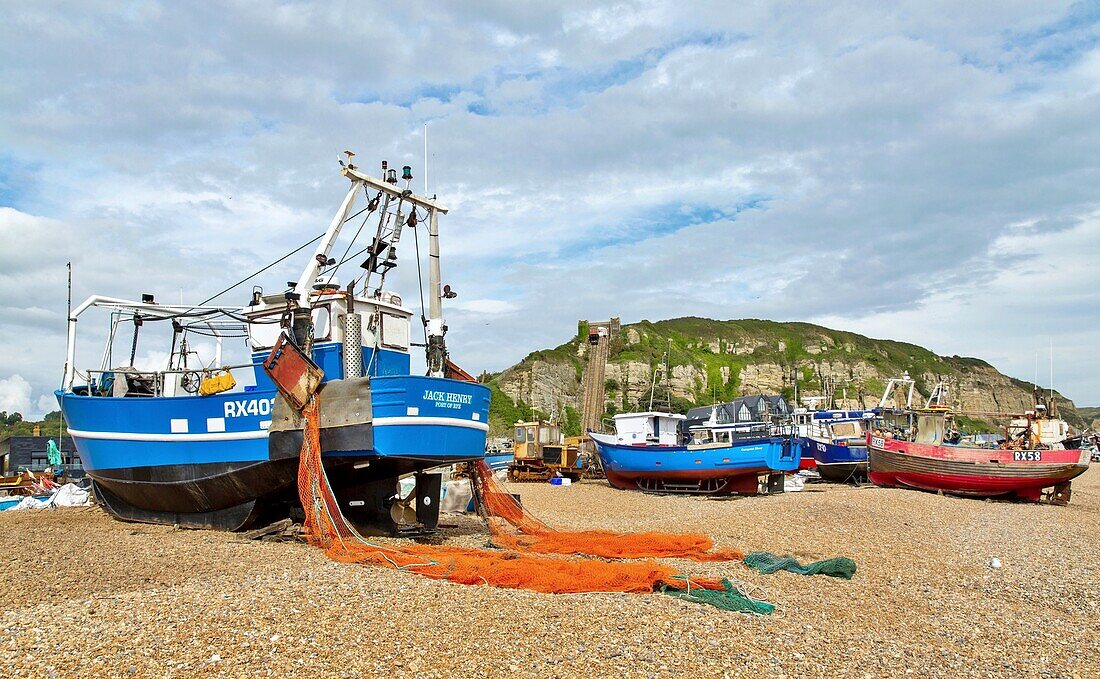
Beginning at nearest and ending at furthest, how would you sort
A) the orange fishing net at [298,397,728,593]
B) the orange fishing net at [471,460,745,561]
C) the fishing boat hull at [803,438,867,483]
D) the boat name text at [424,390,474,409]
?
the orange fishing net at [298,397,728,593] < the orange fishing net at [471,460,745,561] < the boat name text at [424,390,474,409] < the fishing boat hull at [803,438,867,483]

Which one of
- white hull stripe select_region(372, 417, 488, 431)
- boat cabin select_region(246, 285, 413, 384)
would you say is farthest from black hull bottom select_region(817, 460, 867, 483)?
boat cabin select_region(246, 285, 413, 384)

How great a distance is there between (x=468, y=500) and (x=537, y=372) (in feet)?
162

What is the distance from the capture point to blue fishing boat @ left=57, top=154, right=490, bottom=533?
12.6 meters

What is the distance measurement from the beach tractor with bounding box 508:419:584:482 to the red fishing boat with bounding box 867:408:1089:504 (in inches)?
461

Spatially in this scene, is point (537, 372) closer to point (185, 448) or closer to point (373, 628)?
point (185, 448)

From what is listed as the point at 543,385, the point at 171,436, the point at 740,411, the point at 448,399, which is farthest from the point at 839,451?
the point at 543,385

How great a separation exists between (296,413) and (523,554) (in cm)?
421

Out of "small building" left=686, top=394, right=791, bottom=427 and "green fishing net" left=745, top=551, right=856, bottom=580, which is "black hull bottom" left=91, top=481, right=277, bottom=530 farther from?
"small building" left=686, top=394, right=791, bottom=427

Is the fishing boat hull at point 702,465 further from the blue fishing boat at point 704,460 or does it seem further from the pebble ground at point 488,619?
the pebble ground at point 488,619

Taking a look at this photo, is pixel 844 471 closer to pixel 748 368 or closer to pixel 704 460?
pixel 704 460

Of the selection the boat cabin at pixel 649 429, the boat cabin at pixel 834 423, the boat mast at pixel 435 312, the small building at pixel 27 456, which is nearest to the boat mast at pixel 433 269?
the boat mast at pixel 435 312

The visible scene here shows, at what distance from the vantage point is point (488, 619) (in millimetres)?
6988

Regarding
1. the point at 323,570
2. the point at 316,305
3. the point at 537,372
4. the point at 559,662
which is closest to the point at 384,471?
the point at 316,305

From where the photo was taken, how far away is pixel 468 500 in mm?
18641
